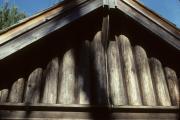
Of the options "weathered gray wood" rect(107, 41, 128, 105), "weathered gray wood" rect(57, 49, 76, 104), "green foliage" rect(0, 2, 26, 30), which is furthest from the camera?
"green foliage" rect(0, 2, 26, 30)

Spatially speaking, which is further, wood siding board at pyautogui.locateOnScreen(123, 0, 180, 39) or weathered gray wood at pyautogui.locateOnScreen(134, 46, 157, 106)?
wood siding board at pyautogui.locateOnScreen(123, 0, 180, 39)

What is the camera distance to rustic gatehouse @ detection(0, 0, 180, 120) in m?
4.27

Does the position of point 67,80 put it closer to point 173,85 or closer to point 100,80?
point 100,80

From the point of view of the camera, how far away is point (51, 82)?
4.48m

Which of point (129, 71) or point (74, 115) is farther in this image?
point (129, 71)

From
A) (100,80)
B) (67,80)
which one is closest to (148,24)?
(100,80)

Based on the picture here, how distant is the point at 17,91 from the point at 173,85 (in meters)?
2.39

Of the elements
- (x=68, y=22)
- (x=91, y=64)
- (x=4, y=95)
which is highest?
(x=68, y=22)

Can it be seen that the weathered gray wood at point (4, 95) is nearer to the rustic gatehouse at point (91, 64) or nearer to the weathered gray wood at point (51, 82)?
the rustic gatehouse at point (91, 64)

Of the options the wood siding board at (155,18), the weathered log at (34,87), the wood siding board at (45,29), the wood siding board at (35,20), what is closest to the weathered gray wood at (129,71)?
the wood siding board at (155,18)

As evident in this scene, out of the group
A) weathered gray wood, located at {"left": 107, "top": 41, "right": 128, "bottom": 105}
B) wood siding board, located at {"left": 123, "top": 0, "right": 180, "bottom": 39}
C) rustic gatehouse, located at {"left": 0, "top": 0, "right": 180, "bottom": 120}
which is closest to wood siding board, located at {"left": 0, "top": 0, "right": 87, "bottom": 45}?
rustic gatehouse, located at {"left": 0, "top": 0, "right": 180, "bottom": 120}

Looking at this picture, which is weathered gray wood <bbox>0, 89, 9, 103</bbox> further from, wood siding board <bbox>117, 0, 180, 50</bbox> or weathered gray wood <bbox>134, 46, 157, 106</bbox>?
wood siding board <bbox>117, 0, 180, 50</bbox>

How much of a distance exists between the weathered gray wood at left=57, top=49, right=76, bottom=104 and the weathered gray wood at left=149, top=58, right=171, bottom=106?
1.28m

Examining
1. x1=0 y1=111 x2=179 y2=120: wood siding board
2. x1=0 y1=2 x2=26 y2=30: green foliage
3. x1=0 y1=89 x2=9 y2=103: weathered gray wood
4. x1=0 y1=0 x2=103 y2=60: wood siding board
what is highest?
x1=0 y1=2 x2=26 y2=30: green foliage
